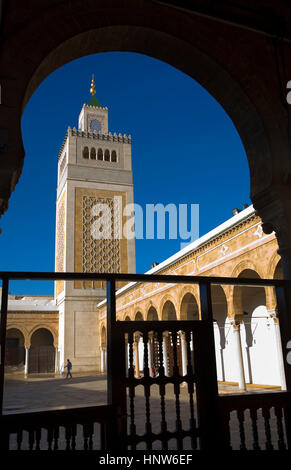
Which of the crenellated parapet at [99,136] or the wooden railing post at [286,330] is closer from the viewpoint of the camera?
the wooden railing post at [286,330]

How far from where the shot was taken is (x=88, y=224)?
22828 millimetres

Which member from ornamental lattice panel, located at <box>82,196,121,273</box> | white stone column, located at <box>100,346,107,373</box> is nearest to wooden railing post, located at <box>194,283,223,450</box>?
white stone column, located at <box>100,346,107,373</box>

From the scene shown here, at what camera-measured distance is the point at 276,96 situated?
2.83 meters

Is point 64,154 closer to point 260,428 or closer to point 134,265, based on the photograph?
point 134,265

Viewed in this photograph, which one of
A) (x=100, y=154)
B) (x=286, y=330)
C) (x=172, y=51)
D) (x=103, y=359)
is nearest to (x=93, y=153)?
(x=100, y=154)

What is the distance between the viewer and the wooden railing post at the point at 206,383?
212 cm

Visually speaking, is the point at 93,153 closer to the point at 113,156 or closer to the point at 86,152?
the point at 86,152

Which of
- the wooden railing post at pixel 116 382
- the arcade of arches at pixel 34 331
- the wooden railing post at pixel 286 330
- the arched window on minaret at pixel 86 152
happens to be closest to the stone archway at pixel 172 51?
the wooden railing post at pixel 286 330

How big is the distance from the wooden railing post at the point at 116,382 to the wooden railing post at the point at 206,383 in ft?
1.38

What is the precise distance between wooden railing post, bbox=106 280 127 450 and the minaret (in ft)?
61.9

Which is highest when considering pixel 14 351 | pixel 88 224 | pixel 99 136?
pixel 99 136

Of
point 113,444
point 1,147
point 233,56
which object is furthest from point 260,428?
point 1,147

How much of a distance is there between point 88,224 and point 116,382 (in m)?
21.1

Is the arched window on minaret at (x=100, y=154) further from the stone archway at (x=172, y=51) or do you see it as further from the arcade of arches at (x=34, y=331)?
the stone archway at (x=172, y=51)
